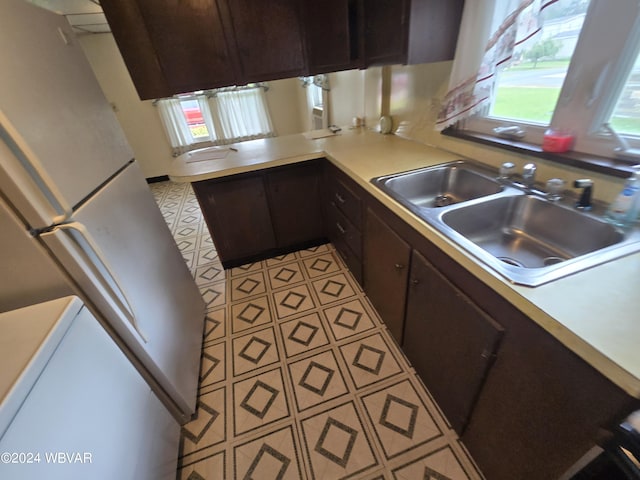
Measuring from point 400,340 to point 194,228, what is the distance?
2599mm

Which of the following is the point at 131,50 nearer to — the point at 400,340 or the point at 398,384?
the point at 400,340

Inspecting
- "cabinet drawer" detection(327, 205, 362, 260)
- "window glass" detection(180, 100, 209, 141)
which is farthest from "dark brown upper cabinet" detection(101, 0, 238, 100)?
"window glass" detection(180, 100, 209, 141)

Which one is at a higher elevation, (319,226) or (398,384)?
(319,226)

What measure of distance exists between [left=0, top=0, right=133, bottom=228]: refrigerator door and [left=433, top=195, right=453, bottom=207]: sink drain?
149 cm

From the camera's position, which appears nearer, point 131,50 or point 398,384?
point 398,384

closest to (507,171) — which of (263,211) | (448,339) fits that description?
(448,339)

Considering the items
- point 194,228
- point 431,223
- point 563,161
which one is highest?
point 563,161

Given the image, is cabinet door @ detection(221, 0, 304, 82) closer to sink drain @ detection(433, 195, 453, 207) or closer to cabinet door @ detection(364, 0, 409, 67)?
cabinet door @ detection(364, 0, 409, 67)

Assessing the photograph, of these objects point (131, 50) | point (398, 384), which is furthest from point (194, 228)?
point (398, 384)

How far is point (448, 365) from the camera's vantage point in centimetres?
103

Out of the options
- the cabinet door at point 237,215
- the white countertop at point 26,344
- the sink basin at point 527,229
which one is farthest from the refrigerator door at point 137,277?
the sink basin at point 527,229

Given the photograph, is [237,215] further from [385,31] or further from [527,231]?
[527,231]

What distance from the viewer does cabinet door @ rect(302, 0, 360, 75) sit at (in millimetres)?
1730

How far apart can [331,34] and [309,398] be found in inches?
86.5
